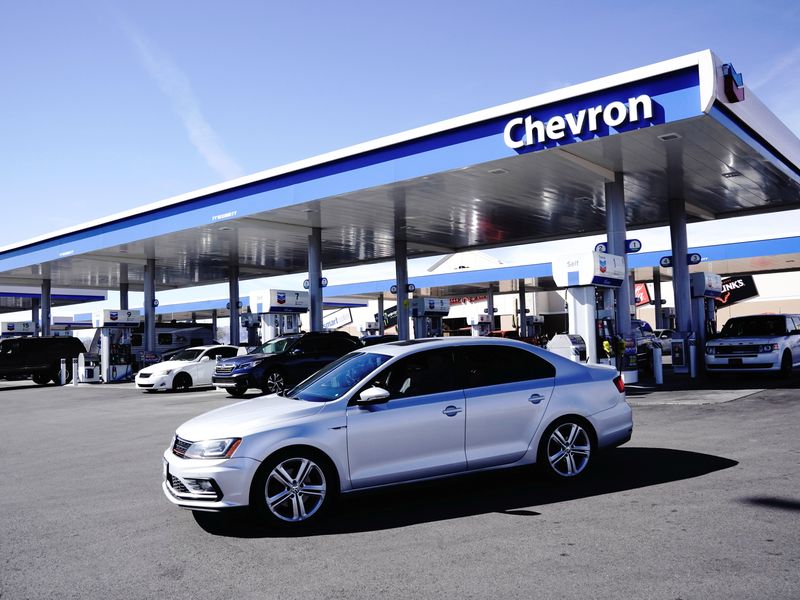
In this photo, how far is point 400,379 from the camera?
6551 mm

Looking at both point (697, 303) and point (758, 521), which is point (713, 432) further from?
point (697, 303)

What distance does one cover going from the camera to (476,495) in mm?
6812

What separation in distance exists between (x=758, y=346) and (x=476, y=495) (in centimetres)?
1313

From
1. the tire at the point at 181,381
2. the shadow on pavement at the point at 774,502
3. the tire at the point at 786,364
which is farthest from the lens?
the tire at the point at 181,381

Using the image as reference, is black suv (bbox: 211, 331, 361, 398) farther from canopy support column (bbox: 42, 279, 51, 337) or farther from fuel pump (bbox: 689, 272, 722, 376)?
canopy support column (bbox: 42, 279, 51, 337)

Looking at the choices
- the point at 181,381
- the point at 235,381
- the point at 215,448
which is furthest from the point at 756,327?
the point at 181,381

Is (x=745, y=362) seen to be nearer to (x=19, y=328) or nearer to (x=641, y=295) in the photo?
(x=19, y=328)

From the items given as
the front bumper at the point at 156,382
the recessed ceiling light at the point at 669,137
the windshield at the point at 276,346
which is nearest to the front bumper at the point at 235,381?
the windshield at the point at 276,346

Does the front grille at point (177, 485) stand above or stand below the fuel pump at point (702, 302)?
below

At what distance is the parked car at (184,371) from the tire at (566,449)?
17886 mm

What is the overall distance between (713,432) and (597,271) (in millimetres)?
7060

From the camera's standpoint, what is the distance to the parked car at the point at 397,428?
5.79m

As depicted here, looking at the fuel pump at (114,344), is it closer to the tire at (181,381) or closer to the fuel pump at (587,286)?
the tire at (181,381)

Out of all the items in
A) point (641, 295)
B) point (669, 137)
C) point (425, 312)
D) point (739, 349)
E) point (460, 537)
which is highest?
point (669, 137)
